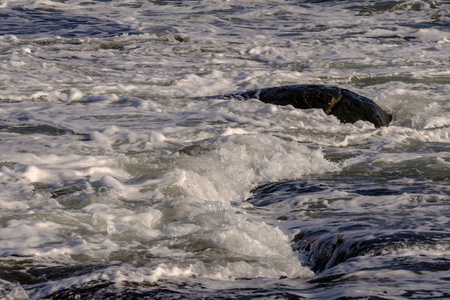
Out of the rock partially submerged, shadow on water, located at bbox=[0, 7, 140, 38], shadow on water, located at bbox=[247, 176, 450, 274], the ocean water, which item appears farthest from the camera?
shadow on water, located at bbox=[0, 7, 140, 38]

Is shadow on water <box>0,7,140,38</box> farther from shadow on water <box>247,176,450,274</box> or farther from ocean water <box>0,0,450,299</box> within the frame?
shadow on water <box>247,176,450,274</box>

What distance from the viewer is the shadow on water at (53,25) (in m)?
15.4

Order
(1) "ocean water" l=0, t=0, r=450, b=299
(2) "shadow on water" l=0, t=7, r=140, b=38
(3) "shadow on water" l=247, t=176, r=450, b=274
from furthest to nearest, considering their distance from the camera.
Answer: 1. (2) "shadow on water" l=0, t=7, r=140, b=38
2. (3) "shadow on water" l=247, t=176, r=450, b=274
3. (1) "ocean water" l=0, t=0, r=450, b=299

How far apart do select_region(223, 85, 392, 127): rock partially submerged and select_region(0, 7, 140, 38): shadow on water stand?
7.67 metres

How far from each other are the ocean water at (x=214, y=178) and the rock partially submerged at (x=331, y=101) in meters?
0.18

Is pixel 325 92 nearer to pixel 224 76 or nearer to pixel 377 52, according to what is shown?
pixel 224 76

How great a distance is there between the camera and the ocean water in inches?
130

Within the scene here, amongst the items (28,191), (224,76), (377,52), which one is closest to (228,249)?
(28,191)

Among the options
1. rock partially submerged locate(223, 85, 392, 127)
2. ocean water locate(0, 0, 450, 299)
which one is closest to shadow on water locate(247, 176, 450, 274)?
ocean water locate(0, 0, 450, 299)

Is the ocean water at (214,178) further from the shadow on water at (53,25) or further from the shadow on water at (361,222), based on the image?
the shadow on water at (53,25)

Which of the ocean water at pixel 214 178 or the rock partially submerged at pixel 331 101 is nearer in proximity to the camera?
the ocean water at pixel 214 178

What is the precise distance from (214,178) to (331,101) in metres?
3.43

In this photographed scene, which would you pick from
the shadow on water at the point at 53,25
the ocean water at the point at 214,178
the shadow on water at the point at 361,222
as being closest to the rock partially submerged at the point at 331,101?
the ocean water at the point at 214,178

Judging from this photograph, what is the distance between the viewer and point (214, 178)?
5.55 metres
